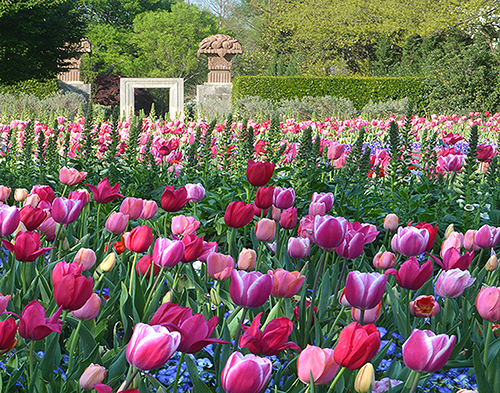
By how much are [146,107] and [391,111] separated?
2581 centimetres

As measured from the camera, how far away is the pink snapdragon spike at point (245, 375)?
3.04ft

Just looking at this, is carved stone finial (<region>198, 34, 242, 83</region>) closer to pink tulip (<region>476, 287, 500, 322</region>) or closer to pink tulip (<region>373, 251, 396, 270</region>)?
pink tulip (<region>373, 251, 396, 270</region>)

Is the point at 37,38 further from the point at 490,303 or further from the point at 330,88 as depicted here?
the point at 490,303

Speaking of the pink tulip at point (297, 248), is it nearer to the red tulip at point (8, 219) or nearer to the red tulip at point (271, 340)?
the red tulip at point (271, 340)

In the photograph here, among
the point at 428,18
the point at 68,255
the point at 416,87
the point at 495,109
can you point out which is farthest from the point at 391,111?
the point at 68,255

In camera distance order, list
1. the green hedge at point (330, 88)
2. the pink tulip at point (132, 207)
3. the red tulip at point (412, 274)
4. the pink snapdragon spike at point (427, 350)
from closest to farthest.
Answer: the pink snapdragon spike at point (427, 350) → the red tulip at point (412, 274) → the pink tulip at point (132, 207) → the green hedge at point (330, 88)

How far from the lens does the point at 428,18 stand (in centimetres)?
2459

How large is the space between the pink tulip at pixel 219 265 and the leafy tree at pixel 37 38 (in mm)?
18554

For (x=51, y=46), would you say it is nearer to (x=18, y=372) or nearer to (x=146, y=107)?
(x=146, y=107)

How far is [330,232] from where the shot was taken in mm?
1602

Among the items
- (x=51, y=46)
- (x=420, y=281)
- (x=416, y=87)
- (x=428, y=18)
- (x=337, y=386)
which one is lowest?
(x=337, y=386)

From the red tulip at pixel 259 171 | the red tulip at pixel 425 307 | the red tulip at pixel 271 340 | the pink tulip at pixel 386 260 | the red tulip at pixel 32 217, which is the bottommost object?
the red tulip at pixel 425 307

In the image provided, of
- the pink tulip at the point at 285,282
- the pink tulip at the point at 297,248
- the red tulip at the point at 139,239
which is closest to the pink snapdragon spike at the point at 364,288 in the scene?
the pink tulip at the point at 285,282

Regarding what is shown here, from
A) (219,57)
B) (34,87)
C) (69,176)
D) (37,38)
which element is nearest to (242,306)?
(69,176)
